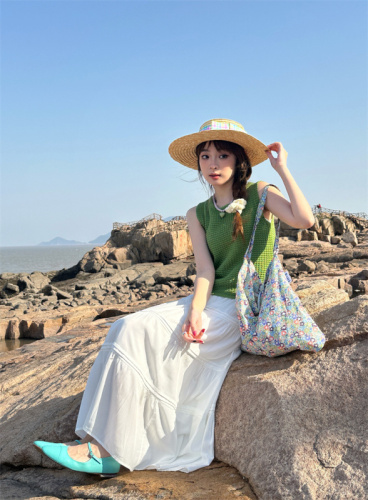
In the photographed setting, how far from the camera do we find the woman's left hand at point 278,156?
2908mm

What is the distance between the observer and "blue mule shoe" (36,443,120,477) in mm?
2455

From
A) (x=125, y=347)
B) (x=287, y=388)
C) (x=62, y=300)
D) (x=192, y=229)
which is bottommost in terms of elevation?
(x=62, y=300)

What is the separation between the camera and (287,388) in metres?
2.49

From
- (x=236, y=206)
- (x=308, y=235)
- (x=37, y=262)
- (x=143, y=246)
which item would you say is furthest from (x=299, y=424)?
(x=37, y=262)

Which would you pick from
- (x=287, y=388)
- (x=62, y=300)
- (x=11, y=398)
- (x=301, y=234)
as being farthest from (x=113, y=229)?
(x=287, y=388)

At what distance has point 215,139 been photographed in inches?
125

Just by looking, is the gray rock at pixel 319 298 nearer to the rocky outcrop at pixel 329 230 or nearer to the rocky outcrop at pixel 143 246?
the rocky outcrop at pixel 329 230

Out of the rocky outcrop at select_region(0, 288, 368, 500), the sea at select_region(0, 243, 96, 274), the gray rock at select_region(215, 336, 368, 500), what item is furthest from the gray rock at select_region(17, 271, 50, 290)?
the sea at select_region(0, 243, 96, 274)

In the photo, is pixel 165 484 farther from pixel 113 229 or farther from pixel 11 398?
pixel 113 229

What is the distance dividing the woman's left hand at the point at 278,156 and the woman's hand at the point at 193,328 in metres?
1.07

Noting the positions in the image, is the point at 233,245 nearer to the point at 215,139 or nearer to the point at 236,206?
the point at 236,206

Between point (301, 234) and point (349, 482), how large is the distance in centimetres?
1972

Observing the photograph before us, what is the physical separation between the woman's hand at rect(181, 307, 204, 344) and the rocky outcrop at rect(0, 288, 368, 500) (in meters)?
0.36

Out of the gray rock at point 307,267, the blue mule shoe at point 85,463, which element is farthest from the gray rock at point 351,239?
the blue mule shoe at point 85,463
